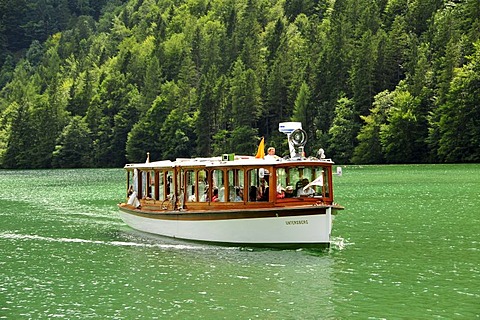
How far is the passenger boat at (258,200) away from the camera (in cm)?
3244

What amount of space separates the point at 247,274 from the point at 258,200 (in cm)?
531

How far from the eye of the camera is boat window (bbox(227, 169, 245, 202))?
113 ft

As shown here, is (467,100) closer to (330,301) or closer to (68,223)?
(68,223)

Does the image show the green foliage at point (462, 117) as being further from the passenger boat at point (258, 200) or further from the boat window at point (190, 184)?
the passenger boat at point (258, 200)

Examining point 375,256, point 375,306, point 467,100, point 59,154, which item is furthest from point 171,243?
point 59,154

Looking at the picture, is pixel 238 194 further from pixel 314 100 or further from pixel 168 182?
pixel 314 100

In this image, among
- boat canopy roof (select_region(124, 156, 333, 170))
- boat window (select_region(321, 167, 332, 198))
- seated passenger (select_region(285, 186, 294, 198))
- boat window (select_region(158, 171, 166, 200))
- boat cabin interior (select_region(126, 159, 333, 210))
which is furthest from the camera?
boat window (select_region(158, 171, 166, 200))

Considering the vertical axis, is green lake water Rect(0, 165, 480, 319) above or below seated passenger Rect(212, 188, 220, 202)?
below

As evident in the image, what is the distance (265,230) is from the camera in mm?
33125

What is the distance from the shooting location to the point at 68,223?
49438 millimetres

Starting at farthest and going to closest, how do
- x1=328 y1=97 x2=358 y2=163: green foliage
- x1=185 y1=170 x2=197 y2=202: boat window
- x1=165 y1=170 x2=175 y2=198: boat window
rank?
1. x1=328 y1=97 x2=358 y2=163: green foliage
2. x1=165 y1=170 x2=175 y2=198: boat window
3. x1=185 y1=170 x2=197 y2=202: boat window

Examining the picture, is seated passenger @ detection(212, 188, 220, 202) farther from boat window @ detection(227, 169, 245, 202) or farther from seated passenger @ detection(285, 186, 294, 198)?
seated passenger @ detection(285, 186, 294, 198)

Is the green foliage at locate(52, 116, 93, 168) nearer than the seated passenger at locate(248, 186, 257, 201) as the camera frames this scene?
No

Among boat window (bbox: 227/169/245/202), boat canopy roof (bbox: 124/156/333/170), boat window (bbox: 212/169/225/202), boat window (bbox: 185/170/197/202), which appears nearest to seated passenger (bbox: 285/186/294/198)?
boat canopy roof (bbox: 124/156/333/170)
